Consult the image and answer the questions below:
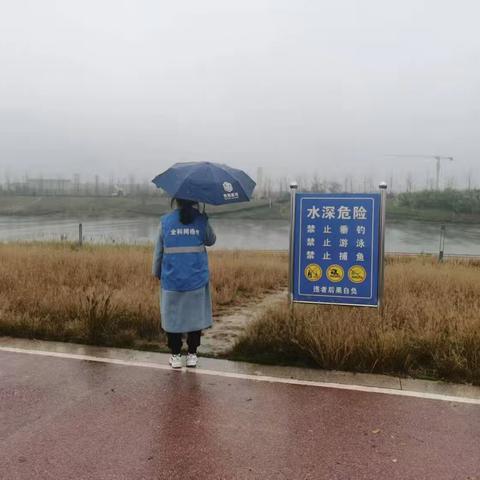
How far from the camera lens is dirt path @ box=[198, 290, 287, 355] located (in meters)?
5.63

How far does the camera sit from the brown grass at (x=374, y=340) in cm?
480

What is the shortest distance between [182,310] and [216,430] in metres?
1.39

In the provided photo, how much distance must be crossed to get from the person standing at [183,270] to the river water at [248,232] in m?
15.7

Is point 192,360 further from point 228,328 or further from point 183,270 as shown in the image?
point 228,328

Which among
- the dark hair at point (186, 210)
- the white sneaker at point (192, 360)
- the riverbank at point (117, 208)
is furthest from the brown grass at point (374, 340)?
the riverbank at point (117, 208)

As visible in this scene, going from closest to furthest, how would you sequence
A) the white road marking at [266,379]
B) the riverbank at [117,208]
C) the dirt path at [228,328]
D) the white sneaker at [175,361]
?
1. the white road marking at [266,379]
2. the white sneaker at [175,361]
3. the dirt path at [228,328]
4. the riverbank at [117,208]

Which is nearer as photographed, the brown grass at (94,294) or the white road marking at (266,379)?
the white road marking at (266,379)

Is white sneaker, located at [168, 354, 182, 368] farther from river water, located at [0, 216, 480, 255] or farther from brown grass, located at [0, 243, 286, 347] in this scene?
river water, located at [0, 216, 480, 255]

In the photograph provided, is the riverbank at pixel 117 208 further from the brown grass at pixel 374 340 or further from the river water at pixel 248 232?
the brown grass at pixel 374 340

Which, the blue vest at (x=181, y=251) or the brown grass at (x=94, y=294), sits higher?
the blue vest at (x=181, y=251)

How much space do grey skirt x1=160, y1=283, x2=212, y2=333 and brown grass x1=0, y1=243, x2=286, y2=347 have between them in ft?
3.00

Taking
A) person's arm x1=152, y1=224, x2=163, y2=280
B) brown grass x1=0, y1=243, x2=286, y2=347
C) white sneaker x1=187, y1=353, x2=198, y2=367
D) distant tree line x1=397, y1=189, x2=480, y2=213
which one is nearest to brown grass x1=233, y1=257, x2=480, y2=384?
white sneaker x1=187, y1=353, x2=198, y2=367

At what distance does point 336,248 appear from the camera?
18.7 ft

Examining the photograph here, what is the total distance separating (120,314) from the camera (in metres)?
6.20
